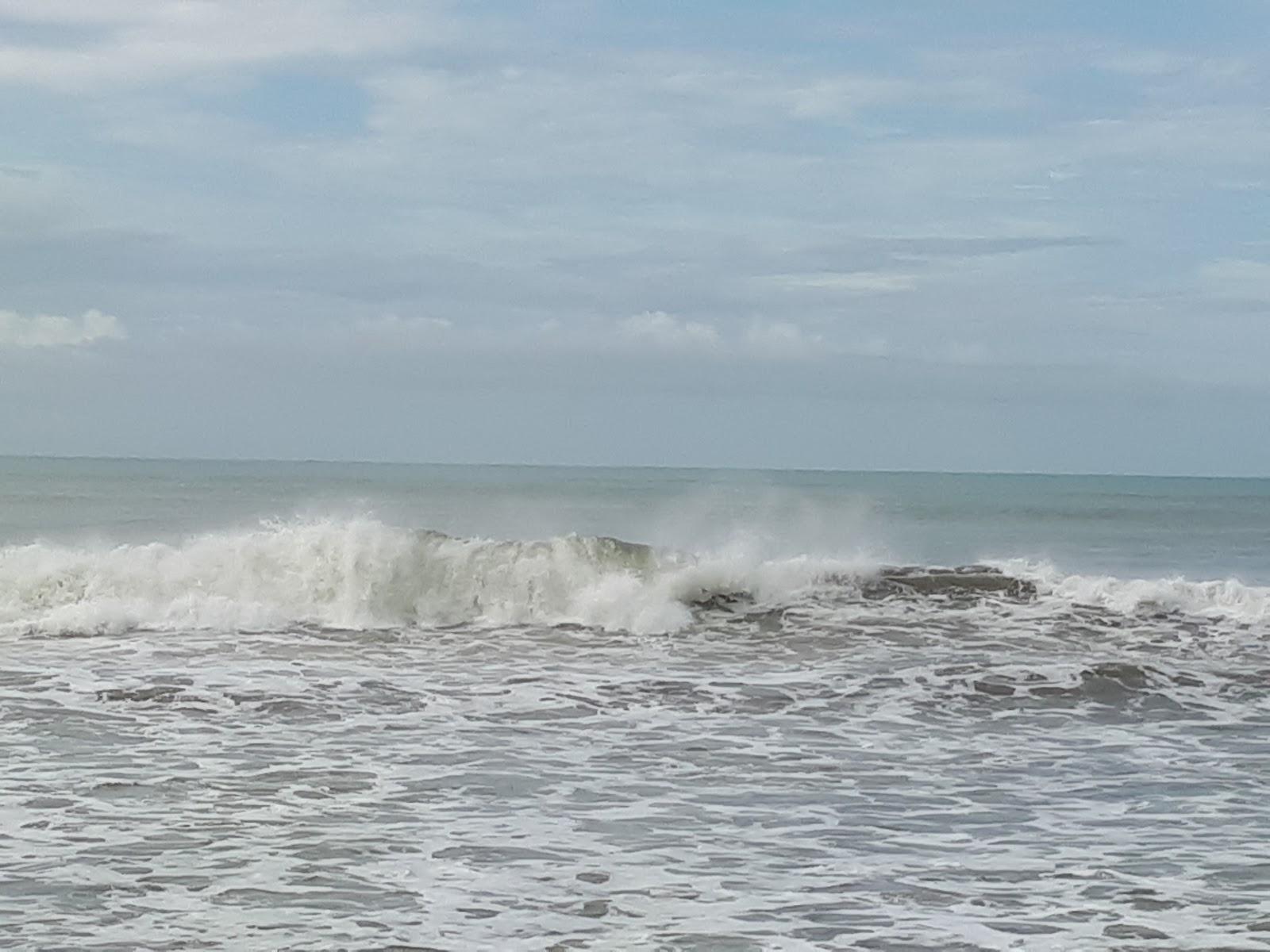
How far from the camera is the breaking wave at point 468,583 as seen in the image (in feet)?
60.6

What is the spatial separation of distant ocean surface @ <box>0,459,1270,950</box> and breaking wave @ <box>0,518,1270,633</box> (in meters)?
0.06

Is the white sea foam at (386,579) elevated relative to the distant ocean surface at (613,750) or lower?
elevated

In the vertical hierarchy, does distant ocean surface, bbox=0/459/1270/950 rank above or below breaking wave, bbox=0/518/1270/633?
below

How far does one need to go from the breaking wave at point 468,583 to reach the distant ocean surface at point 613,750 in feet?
0.19

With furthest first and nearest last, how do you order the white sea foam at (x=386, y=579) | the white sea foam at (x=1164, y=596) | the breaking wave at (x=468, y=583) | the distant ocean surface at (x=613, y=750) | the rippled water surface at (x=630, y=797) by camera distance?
1. the white sea foam at (x=1164, y=596)
2. the breaking wave at (x=468, y=583)
3. the white sea foam at (x=386, y=579)
4. the distant ocean surface at (x=613, y=750)
5. the rippled water surface at (x=630, y=797)

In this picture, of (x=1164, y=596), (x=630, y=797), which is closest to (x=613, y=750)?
(x=630, y=797)

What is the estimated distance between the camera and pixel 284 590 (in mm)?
19234

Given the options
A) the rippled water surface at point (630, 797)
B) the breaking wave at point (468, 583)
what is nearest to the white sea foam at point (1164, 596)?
the breaking wave at point (468, 583)

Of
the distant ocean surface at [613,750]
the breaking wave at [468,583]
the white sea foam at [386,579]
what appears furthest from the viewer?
the breaking wave at [468,583]

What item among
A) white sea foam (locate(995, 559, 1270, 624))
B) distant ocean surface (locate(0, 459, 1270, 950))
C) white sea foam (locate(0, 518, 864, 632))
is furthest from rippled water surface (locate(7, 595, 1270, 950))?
white sea foam (locate(995, 559, 1270, 624))

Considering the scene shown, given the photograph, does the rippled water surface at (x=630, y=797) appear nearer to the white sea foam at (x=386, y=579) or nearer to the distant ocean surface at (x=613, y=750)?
the distant ocean surface at (x=613, y=750)

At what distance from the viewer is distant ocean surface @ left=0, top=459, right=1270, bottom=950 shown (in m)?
6.73

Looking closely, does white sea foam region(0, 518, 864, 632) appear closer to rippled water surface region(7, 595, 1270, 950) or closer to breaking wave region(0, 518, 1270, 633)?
breaking wave region(0, 518, 1270, 633)

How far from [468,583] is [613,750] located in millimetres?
9389
